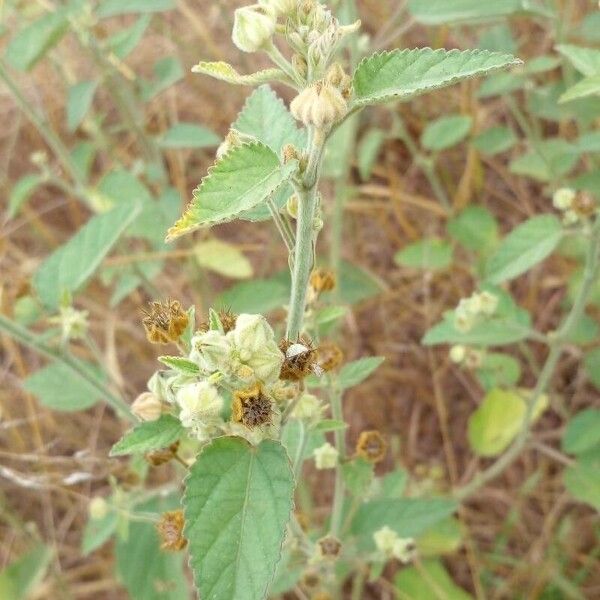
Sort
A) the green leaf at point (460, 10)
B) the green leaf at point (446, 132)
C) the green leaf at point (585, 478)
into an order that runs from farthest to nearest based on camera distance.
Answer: the green leaf at point (446, 132)
the green leaf at point (585, 478)
the green leaf at point (460, 10)

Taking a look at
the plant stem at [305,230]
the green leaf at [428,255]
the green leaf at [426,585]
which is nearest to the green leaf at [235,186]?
the plant stem at [305,230]

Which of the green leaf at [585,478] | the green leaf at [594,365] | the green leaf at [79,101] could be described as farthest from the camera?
the green leaf at [79,101]

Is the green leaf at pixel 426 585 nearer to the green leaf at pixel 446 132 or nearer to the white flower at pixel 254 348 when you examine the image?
the green leaf at pixel 446 132

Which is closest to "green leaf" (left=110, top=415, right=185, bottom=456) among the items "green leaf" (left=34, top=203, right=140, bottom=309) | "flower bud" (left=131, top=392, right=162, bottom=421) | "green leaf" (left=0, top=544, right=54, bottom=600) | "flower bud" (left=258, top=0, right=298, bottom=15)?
"flower bud" (left=131, top=392, right=162, bottom=421)

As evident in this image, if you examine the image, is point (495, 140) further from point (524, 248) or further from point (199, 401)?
point (199, 401)

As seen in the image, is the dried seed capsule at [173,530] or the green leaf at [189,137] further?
the green leaf at [189,137]
